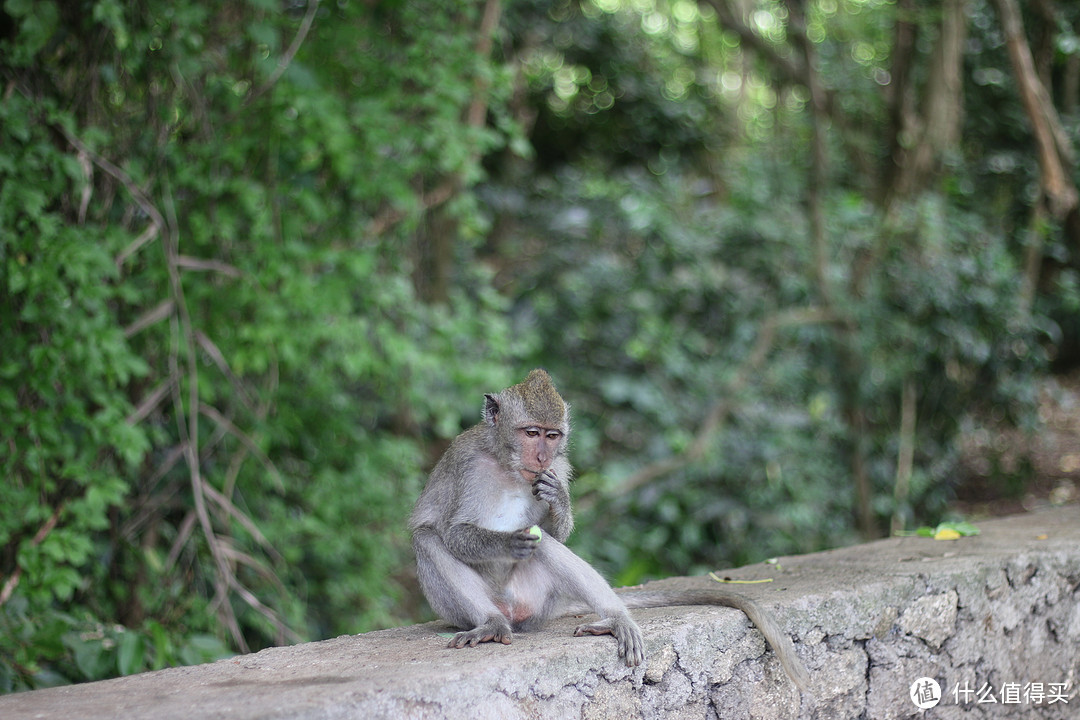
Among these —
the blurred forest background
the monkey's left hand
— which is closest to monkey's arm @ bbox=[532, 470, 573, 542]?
the monkey's left hand

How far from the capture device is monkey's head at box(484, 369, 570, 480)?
294 centimetres

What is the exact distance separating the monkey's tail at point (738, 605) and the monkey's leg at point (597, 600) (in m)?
0.27

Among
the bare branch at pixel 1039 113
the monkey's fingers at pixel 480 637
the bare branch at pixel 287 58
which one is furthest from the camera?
the bare branch at pixel 1039 113

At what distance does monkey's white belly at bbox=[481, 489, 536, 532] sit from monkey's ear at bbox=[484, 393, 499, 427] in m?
0.24

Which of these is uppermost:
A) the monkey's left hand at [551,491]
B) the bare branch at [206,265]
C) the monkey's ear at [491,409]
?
the bare branch at [206,265]

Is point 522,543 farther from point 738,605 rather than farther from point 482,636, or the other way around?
point 738,605

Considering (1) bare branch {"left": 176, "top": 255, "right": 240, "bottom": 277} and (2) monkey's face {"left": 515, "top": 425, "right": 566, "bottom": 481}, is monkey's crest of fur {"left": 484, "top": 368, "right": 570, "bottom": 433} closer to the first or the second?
(2) monkey's face {"left": 515, "top": 425, "right": 566, "bottom": 481}

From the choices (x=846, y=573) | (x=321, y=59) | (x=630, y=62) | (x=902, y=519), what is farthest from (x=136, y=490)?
(x=630, y=62)

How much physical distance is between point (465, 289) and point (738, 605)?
5.26 m

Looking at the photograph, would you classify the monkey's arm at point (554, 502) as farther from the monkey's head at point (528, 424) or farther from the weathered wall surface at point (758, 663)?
the weathered wall surface at point (758, 663)

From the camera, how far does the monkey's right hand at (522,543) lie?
8.88 ft

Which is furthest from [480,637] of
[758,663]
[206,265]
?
[206,265]

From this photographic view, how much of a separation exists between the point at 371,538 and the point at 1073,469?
670cm

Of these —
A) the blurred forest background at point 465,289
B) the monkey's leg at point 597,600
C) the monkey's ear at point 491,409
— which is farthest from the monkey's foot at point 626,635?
the blurred forest background at point 465,289
